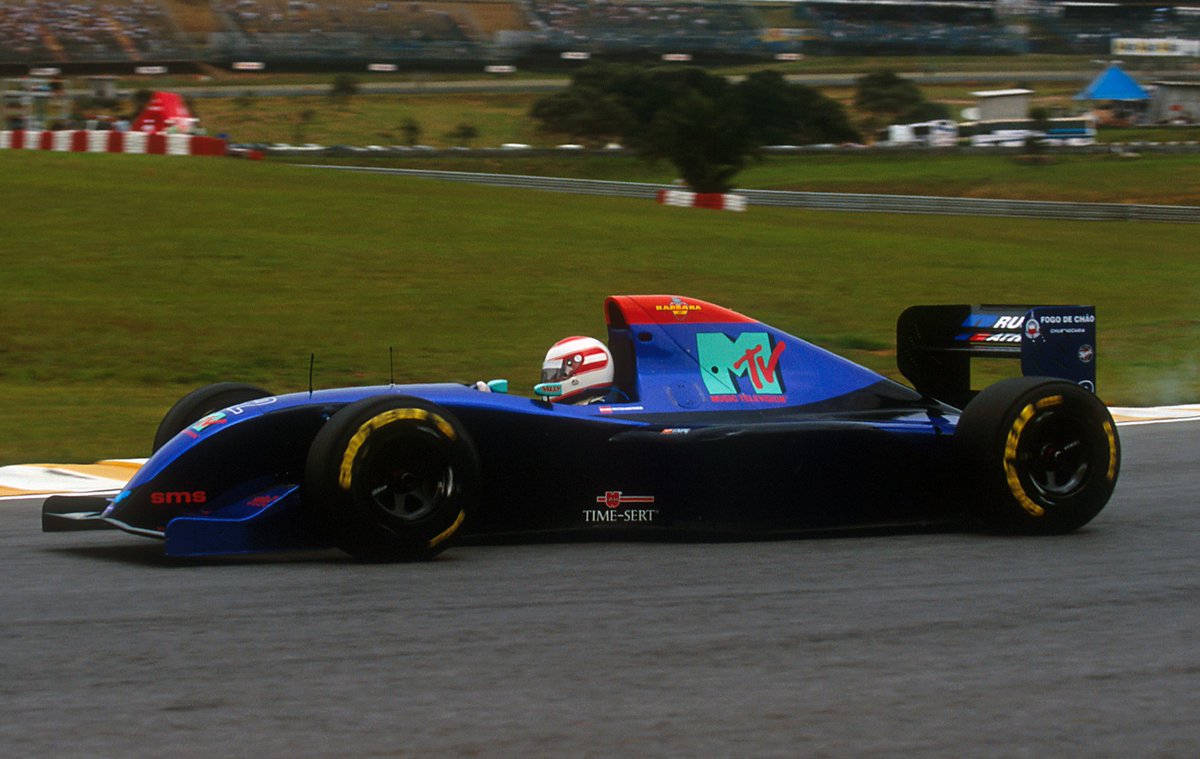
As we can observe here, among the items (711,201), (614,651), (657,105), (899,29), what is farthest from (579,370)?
(899,29)

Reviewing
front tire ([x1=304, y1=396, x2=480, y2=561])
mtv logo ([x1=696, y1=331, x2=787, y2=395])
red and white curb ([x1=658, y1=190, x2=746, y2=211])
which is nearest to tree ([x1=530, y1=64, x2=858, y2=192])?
red and white curb ([x1=658, y1=190, x2=746, y2=211])

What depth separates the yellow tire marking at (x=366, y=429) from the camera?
5469mm

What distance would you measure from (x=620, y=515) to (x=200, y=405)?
192 centimetres

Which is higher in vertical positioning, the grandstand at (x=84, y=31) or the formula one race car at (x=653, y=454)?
the grandstand at (x=84, y=31)

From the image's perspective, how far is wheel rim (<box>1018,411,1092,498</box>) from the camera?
643 cm

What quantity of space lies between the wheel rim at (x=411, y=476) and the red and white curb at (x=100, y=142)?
105ft

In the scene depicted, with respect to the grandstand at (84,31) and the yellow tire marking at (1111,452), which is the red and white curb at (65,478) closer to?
the yellow tire marking at (1111,452)

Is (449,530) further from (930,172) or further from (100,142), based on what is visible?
(930,172)

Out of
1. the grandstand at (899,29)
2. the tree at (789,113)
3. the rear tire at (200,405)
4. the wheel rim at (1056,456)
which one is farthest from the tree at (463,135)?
the wheel rim at (1056,456)

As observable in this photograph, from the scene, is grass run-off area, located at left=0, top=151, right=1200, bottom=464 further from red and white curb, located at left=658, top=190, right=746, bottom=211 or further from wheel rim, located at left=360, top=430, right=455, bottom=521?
wheel rim, located at left=360, top=430, right=455, bottom=521

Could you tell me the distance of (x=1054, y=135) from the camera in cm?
6056

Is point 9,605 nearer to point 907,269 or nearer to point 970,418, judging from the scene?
point 970,418

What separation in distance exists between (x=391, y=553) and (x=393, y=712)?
185 cm

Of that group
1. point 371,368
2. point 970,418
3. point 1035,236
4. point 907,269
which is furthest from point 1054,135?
point 970,418
